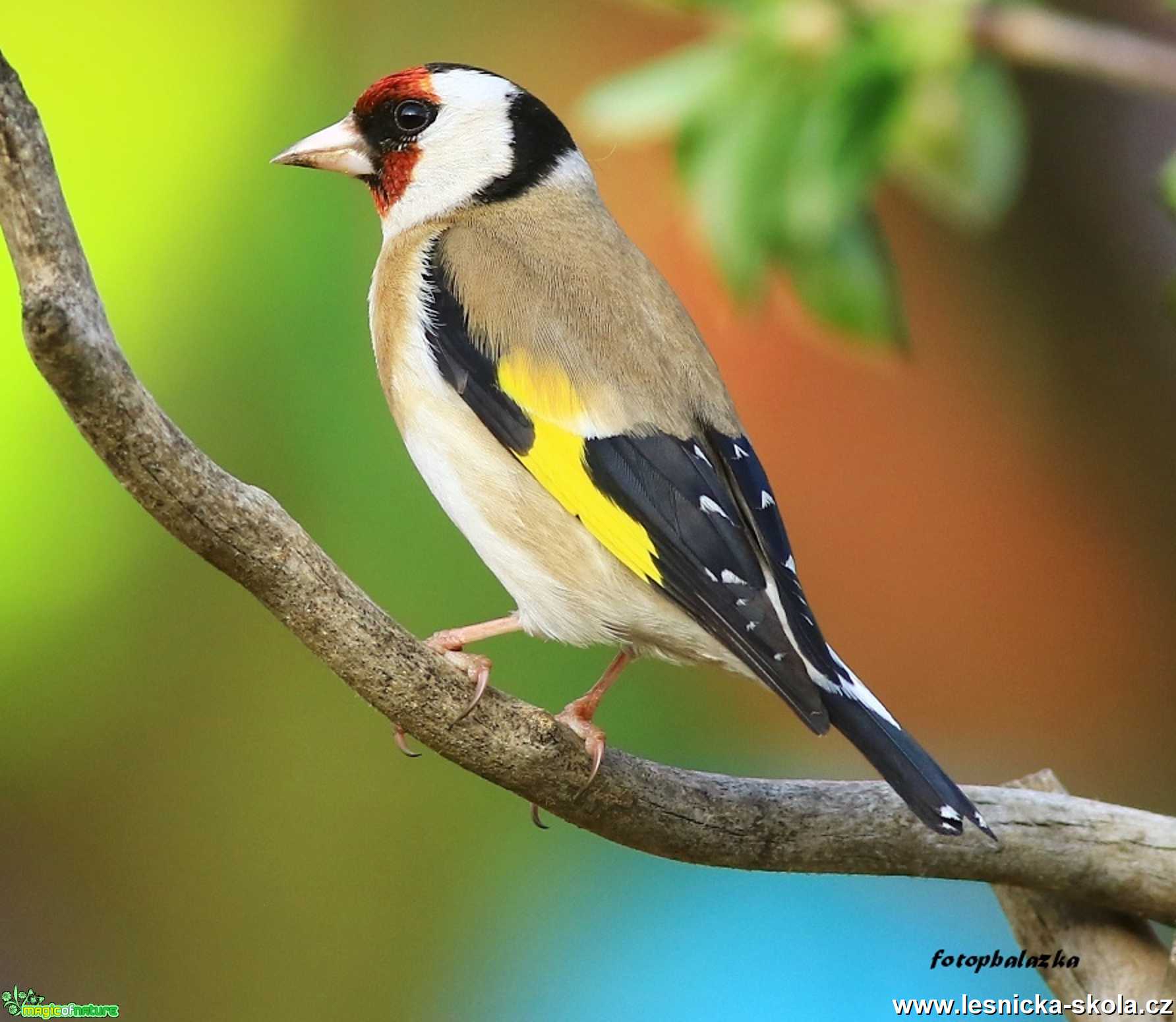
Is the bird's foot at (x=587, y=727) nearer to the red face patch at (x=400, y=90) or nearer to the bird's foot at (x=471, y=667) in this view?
the bird's foot at (x=471, y=667)

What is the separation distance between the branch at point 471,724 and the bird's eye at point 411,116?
1.95 feet

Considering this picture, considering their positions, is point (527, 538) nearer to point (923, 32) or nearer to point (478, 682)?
point (478, 682)

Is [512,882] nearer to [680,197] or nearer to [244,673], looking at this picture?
[244,673]

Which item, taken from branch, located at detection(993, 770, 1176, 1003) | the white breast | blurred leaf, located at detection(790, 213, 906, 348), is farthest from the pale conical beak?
branch, located at detection(993, 770, 1176, 1003)

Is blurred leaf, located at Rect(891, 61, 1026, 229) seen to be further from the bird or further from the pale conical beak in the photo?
the pale conical beak

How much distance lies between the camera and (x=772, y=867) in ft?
4.36

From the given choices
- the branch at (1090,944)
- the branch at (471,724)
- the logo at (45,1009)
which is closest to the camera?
the branch at (471,724)

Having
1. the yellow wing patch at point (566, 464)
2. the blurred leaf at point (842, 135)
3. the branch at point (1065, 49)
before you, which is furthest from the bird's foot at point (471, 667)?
the branch at point (1065, 49)

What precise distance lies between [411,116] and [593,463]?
0.47 metres

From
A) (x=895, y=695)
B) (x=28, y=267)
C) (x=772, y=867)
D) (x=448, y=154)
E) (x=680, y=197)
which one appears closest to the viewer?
(x=28, y=267)

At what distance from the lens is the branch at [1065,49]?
165cm

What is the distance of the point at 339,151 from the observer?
1.53 meters

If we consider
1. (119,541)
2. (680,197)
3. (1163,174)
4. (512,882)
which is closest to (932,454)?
(680,197)

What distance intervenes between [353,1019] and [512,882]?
0.31m
